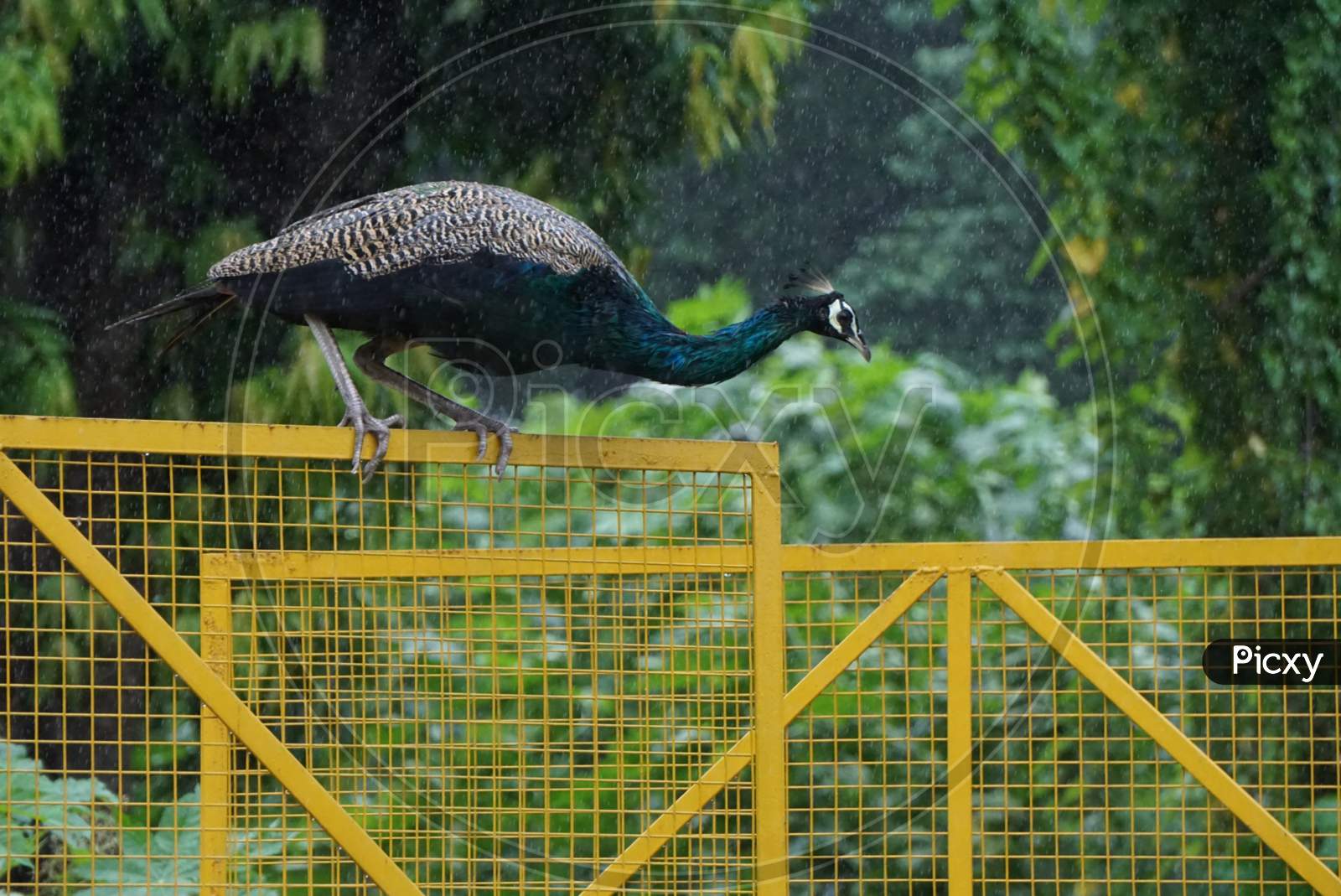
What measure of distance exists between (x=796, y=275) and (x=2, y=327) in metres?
2.93

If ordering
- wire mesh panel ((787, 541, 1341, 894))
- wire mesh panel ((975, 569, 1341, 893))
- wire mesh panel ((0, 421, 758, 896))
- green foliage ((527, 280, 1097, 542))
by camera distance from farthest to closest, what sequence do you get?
green foliage ((527, 280, 1097, 542)) < wire mesh panel ((975, 569, 1341, 893)) < wire mesh panel ((787, 541, 1341, 894)) < wire mesh panel ((0, 421, 758, 896))

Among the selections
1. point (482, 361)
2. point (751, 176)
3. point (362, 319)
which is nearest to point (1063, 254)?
point (482, 361)

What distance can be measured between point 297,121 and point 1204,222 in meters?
3.50

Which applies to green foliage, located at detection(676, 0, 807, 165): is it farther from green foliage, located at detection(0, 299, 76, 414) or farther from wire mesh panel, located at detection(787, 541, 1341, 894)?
green foliage, located at detection(0, 299, 76, 414)

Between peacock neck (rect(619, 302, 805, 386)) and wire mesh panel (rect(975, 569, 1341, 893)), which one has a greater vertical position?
peacock neck (rect(619, 302, 805, 386))

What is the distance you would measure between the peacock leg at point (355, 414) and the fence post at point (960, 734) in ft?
4.10

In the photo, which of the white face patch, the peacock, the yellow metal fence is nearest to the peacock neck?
the peacock

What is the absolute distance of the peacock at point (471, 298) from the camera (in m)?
4.02

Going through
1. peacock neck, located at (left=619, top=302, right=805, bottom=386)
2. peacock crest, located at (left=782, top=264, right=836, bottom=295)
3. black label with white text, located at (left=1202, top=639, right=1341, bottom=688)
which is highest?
peacock crest, located at (left=782, top=264, right=836, bottom=295)

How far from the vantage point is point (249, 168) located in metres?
6.43

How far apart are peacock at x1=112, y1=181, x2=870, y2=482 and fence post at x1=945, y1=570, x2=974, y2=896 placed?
1.16m

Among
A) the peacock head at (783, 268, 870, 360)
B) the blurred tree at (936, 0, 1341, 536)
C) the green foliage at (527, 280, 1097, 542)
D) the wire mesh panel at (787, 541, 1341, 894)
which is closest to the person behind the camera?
the peacock head at (783, 268, 870, 360)

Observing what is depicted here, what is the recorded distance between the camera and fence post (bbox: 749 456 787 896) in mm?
3225

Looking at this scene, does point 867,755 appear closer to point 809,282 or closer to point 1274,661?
point 1274,661
